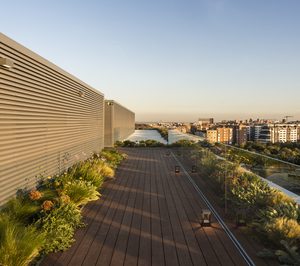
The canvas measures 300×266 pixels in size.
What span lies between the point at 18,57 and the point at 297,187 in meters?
5.95

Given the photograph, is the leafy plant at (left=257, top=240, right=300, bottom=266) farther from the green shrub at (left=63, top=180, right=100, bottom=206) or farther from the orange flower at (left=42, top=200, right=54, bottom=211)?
the green shrub at (left=63, top=180, right=100, bottom=206)

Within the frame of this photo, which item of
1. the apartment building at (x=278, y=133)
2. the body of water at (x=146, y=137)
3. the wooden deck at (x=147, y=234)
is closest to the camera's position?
the wooden deck at (x=147, y=234)

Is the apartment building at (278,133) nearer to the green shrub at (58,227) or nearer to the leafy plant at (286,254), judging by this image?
the leafy plant at (286,254)

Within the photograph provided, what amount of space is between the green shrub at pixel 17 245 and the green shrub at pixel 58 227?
1.01ft

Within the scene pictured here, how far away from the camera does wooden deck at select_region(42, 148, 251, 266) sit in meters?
4.57

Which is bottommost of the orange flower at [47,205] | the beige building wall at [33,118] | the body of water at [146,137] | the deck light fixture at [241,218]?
the deck light fixture at [241,218]

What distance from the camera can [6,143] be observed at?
610cm

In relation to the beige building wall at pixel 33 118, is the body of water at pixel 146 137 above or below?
below

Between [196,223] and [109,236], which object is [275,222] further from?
[109,236]

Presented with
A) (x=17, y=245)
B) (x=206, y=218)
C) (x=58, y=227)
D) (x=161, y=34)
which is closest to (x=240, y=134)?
(x=161, y=34)

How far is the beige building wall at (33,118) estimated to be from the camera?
6.11 metres

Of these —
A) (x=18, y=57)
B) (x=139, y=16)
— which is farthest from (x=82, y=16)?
(x=18, y=57)

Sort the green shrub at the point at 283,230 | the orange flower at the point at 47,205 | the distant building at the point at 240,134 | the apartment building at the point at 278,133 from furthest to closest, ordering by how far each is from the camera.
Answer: the distant building at the point at 240,134 → the apartment building at the point at 278,133 → the orange flower at the point at 47,205 → the green shrub at the point at 283,230

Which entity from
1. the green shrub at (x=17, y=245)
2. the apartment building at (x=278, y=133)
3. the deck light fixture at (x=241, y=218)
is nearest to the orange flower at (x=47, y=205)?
the green shrub at (x=17, y=245)
